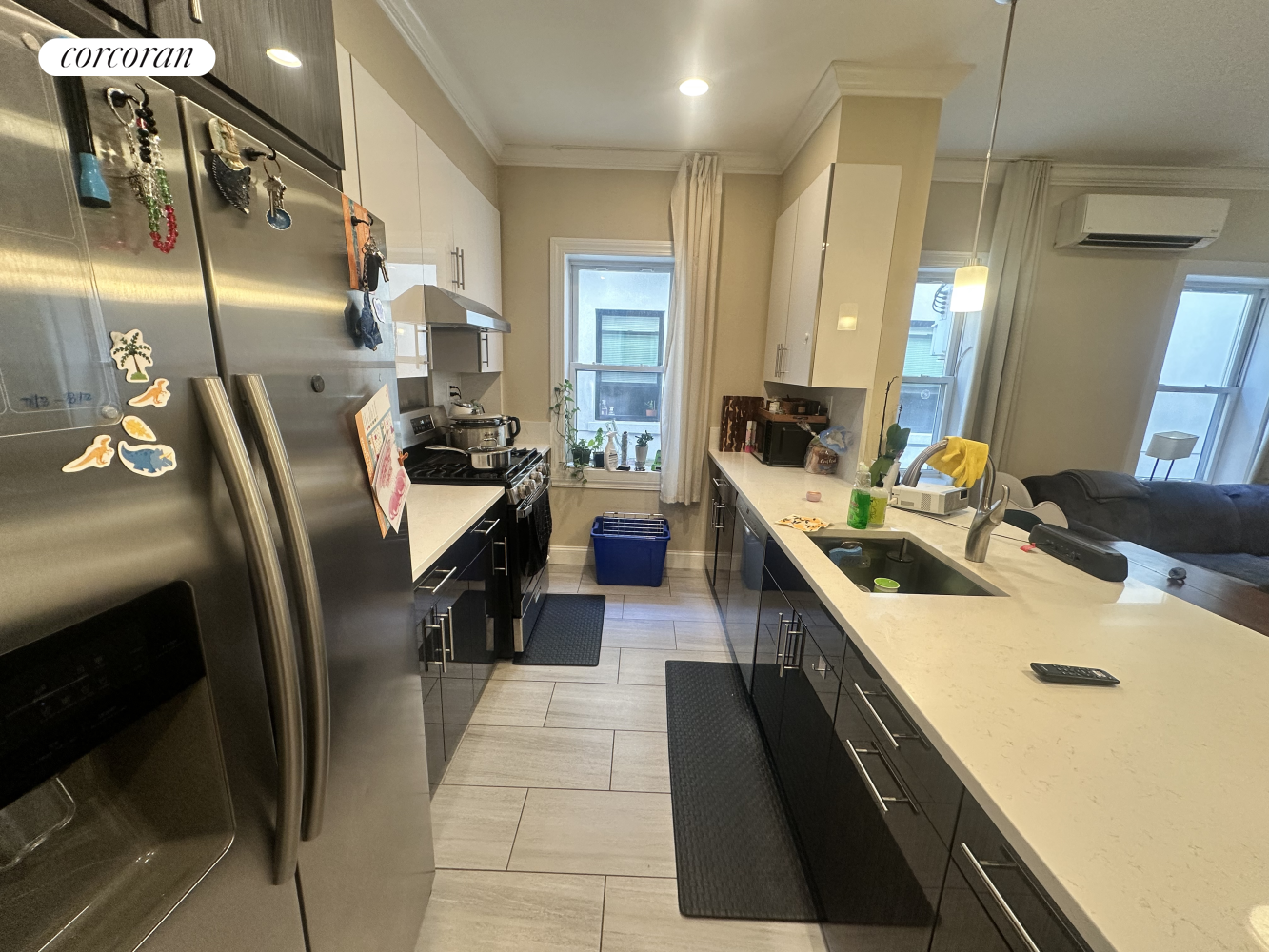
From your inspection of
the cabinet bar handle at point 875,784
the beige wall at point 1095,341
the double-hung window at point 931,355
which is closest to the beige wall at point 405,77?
the cabinet bar handle at point 875,784

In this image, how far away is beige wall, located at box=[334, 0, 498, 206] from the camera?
5.24 feet

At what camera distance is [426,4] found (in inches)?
72.5

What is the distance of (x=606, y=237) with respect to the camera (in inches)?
129

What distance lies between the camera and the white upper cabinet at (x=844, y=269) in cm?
229

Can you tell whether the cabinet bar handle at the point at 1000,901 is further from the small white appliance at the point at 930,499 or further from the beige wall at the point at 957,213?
the beige wall at the point at 957,213

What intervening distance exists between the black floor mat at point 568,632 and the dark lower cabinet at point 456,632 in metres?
0.34

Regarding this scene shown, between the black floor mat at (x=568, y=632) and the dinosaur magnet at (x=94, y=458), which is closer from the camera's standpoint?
the dinosaur magnet at (x=94, y=458)

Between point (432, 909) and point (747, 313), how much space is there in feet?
10.9

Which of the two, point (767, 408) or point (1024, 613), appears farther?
point (767, 408)

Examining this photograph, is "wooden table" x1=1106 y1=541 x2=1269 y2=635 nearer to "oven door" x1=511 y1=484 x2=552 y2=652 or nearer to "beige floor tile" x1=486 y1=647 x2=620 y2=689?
"beige floor tile" x1=486 y1=647 x2=620 y2=689

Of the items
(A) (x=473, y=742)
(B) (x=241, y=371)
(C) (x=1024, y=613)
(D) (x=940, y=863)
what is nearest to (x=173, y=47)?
(B) (x=241, y=371)

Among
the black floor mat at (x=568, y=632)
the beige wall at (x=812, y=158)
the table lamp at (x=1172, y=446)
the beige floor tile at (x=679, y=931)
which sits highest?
the beige wall at (x=812, y=158)

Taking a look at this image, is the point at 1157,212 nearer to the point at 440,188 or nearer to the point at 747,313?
the point at 747,313

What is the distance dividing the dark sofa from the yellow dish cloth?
5.75 ft
